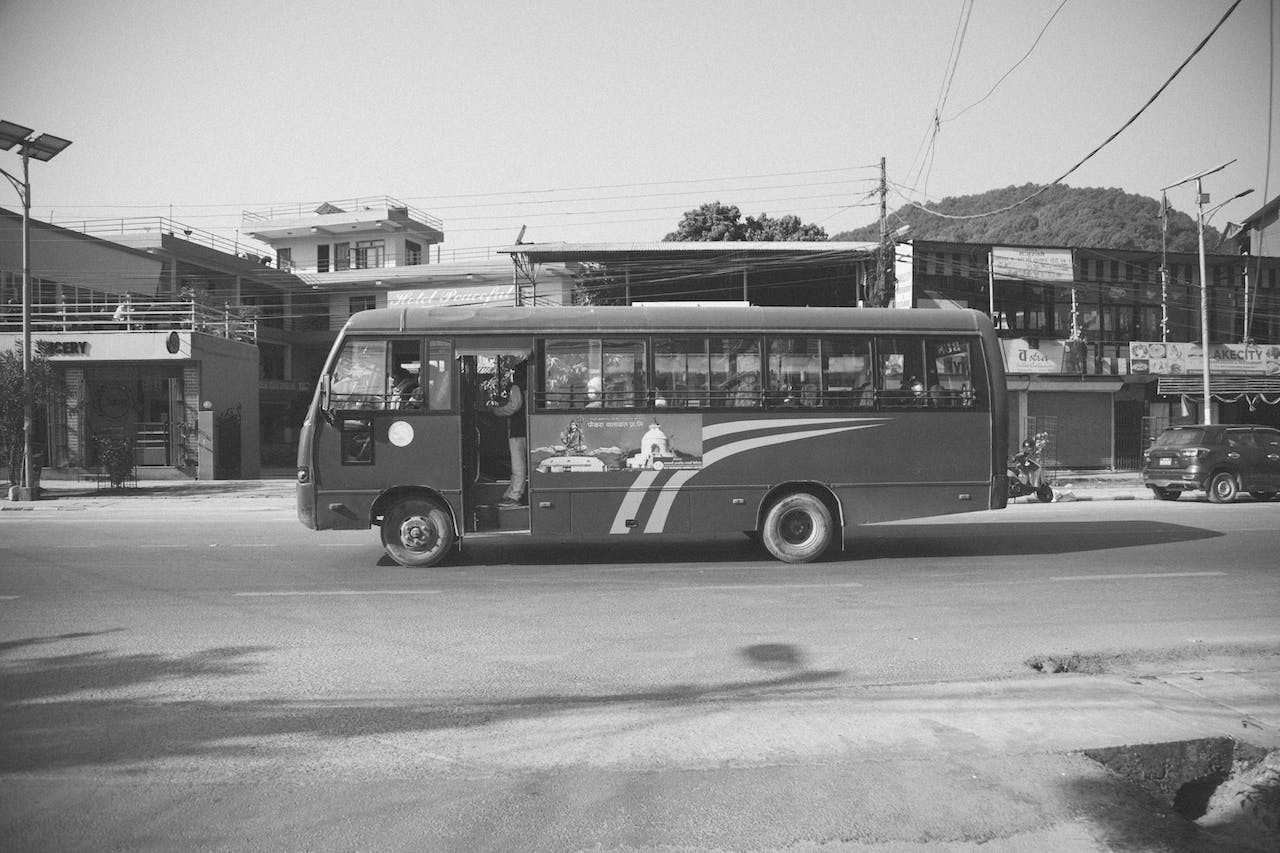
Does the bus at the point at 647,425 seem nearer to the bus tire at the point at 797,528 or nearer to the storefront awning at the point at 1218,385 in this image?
the bus tire at the point at 797,528

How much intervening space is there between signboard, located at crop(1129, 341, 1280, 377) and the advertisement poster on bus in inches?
1103

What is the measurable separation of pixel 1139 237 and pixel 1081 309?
35.4 feet

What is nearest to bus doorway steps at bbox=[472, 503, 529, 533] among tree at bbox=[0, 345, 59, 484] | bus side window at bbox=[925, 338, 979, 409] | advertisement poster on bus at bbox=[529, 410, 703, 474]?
advertisement poster on bus at bbox=[529, 410, 703, 474]

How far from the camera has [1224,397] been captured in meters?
33.3

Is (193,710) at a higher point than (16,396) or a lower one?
lower

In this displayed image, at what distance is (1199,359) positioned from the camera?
3331 cm

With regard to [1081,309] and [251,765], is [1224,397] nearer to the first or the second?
[1081,309]

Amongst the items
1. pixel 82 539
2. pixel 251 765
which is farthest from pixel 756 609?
pixel 82 539

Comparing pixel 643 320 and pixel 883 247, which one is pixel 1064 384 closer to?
pixel 883 247

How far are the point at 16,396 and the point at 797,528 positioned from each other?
22.1 metres

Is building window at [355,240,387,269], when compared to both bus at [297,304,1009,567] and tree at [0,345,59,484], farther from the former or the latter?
bus at [297,304,1009,567]

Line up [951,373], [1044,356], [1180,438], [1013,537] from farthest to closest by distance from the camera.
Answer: [1044,356] < [1180,438] < [1013,537] < [951,373]

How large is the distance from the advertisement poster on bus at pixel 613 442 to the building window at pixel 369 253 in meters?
43.5

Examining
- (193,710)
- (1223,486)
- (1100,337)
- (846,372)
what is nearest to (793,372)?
(846,372)
